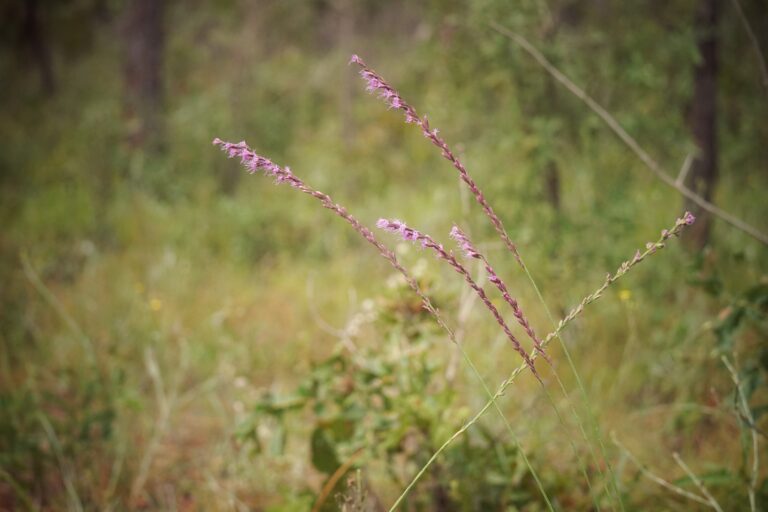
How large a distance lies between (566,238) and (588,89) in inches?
39.0

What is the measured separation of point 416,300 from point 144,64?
7.42 m

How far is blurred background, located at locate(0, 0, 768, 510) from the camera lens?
5.57 feet

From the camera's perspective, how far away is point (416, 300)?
1777 mm

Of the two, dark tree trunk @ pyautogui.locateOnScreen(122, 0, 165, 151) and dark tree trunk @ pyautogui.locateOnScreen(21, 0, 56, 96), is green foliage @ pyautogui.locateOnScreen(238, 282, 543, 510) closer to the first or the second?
dark tree trunk @ pyautogui.locateOnScreen(122, 0, 165, 151)

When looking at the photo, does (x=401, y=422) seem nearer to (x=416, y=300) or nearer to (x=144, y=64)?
(x=416, y=300)

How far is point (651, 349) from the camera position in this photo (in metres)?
2.96

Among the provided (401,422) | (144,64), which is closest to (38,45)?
(144,64)

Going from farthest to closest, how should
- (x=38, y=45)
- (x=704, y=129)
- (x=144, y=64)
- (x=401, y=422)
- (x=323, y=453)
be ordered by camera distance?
(x=38, y=45) < (x=144, y=64) < (x=704, y=129) < (x=323, y=453) < (x=401, y=422)

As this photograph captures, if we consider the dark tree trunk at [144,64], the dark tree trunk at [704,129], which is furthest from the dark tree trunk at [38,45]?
the dark tree trunk at [704,129]

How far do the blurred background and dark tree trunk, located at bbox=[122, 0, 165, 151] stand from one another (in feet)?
0.15

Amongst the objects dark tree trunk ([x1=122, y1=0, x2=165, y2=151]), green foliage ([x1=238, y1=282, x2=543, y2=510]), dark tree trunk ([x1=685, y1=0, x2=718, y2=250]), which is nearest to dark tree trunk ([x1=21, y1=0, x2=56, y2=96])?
dark tree trunk ([x1=122, y1=0, x2=165, y2=151])

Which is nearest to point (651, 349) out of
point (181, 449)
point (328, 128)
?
point (181, 449)

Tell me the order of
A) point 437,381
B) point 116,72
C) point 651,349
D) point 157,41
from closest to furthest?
point 437,381 < point 651,349 < point 157,41 < point 116,72

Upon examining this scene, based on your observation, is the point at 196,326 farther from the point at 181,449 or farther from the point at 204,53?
the point at 204,53
